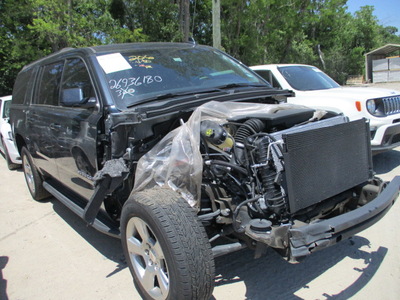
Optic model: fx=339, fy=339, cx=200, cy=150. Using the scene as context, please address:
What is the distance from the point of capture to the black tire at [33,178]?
5.06 m

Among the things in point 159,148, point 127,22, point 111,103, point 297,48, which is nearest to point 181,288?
point 159,148

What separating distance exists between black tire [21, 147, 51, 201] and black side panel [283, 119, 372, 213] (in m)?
4.09

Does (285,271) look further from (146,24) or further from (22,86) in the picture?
(146,24)

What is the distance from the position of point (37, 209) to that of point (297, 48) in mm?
25184

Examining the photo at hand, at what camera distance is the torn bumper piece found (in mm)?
2070

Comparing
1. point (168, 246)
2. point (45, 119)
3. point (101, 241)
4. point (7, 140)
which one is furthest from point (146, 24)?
point (168, 246)

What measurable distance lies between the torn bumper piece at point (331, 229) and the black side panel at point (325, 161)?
202 mm

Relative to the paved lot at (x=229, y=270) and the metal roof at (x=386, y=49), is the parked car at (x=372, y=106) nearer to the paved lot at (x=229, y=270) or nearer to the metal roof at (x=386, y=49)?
the paved lot at (x=229, y=270)

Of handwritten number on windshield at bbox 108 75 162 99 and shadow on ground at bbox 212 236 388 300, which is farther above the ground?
handwritten number on windshield at bbox 108 75 162 99

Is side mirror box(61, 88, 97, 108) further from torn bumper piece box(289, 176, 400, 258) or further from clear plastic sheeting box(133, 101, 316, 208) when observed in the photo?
torn bumper piece box(289, 176, 400, 258)

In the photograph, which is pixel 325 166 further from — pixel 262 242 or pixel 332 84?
pixel 332 84

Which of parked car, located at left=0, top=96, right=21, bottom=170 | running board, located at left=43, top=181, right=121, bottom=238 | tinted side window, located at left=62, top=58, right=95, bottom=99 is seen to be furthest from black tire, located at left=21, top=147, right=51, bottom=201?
parked car, located at left=0, top=96, right=21, bottom=170

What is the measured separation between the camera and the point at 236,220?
7.80 feet

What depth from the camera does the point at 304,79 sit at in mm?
6699
